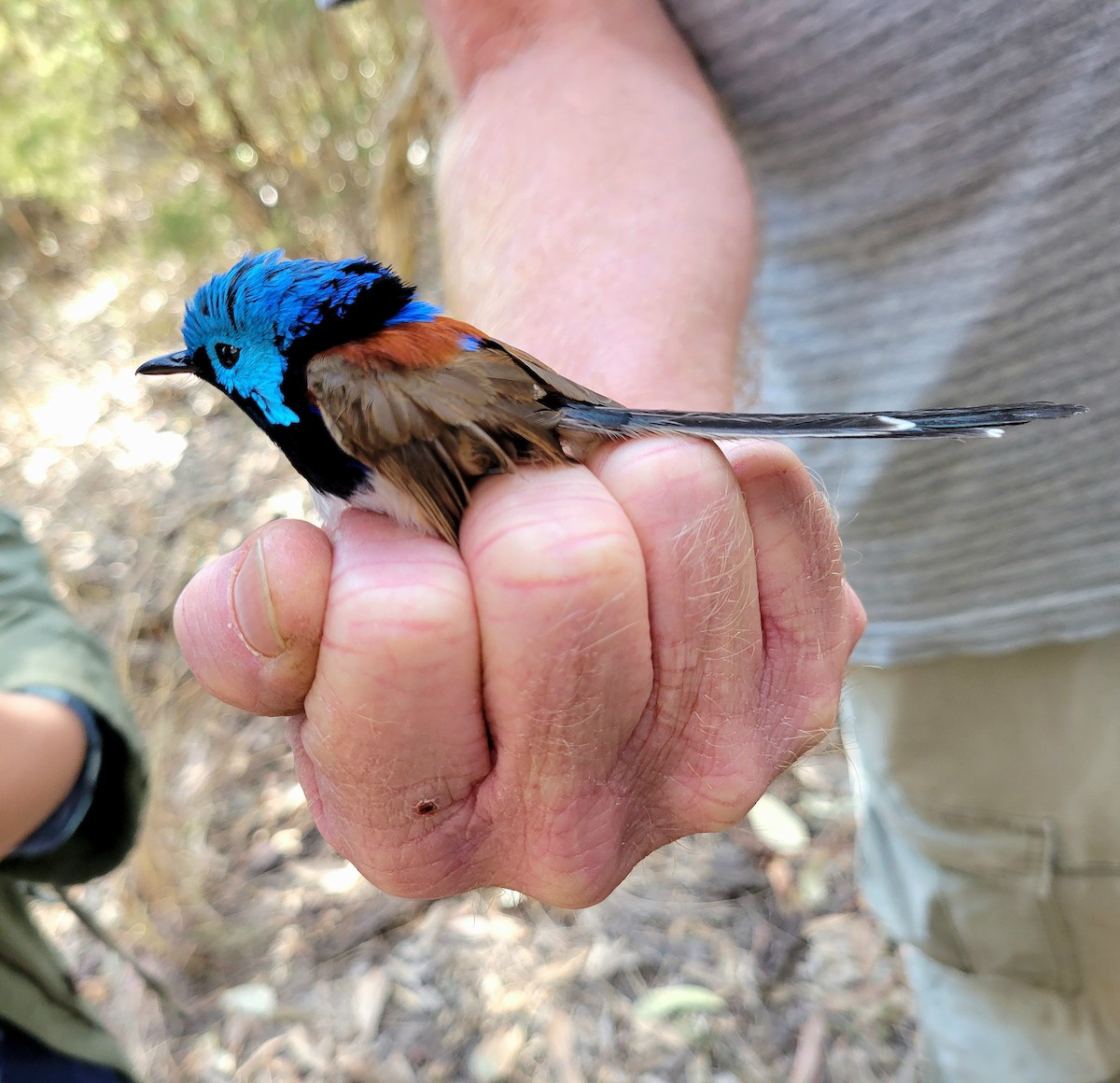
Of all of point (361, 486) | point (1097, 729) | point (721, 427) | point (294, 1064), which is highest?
point (361, 486)

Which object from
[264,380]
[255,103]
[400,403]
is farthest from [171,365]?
[255,103]

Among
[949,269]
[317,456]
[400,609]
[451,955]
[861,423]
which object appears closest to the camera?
[400,609]

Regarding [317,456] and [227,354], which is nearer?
[317,456]

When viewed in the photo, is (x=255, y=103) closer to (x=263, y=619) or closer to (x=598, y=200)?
(x=598, y=200)

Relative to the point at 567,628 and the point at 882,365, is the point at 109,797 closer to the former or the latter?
the point at 567,628

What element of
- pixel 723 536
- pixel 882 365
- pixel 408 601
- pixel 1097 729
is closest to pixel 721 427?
pixel 723 536

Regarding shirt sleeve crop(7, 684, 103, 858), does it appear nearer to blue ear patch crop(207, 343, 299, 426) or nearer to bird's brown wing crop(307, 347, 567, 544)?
blue ear patch crop(207, 343, 299, 426)

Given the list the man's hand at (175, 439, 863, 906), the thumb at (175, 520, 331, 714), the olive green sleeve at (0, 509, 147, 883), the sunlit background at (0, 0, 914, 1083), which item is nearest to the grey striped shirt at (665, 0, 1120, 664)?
the sunlit background at (0, 0, 914, 1083)
